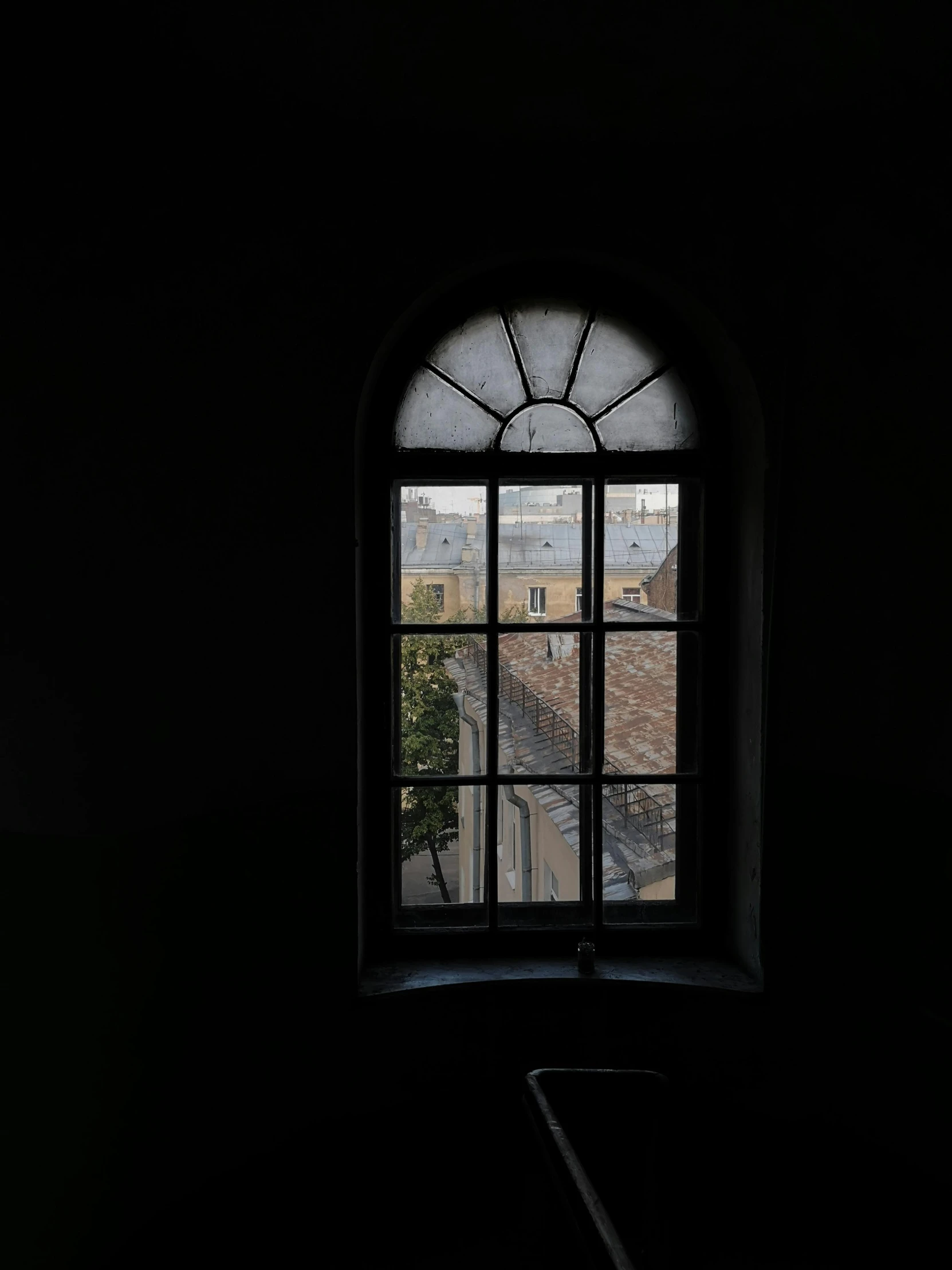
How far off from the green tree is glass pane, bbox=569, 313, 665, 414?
24.0 inches

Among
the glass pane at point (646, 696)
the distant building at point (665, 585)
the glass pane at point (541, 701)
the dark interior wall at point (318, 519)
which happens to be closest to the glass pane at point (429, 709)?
the glass pane at point (541, 701)

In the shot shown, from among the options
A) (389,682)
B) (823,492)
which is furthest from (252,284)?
(823,492)

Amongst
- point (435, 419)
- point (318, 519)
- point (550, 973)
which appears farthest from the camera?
point (435, 419)

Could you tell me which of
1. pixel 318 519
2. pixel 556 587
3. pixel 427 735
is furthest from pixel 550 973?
pixel 318 519

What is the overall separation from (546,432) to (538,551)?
0.29 meters

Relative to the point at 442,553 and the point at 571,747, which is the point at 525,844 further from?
the point at 442,553

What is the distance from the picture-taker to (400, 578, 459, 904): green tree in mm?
1996

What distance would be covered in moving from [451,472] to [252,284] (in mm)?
586

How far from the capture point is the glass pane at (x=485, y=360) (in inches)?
78.0

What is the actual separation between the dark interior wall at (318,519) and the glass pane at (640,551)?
29 cm

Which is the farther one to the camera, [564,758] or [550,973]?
[564,758]

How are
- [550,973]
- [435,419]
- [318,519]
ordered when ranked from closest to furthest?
1. [318,519]
2. [550,973]
3. [435,419]

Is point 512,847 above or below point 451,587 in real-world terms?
below

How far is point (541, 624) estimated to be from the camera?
201 cm
